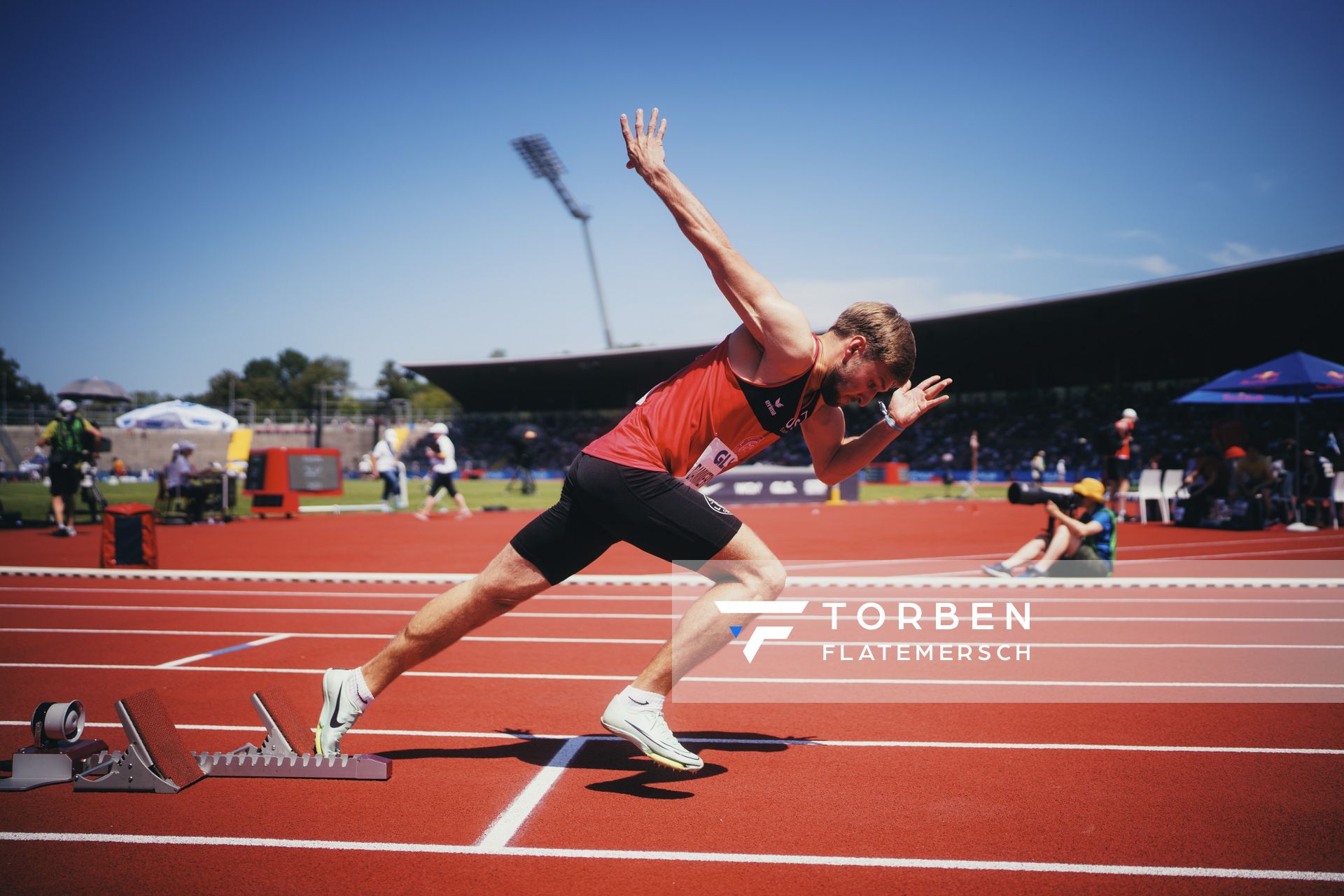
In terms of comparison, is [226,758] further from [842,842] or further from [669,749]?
[842,842]

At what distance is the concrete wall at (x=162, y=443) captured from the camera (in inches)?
2057

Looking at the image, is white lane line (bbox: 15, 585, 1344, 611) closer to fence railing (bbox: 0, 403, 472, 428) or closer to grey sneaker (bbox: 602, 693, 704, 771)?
grey sneaker (bbox: 602, 693, 704, 771)

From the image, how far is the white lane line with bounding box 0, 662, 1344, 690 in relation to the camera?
4.68m

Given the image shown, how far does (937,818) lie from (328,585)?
7.05 metres

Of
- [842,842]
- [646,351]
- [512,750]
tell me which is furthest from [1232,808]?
[646,351]

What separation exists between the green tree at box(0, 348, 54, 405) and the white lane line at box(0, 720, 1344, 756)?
112 metres

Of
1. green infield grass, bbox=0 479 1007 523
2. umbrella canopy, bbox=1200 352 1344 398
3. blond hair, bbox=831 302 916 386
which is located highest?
umbrella canopy, bbox=1200 352 1344 398

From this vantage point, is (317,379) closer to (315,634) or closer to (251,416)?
(251,416)

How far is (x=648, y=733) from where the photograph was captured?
2.95 meters

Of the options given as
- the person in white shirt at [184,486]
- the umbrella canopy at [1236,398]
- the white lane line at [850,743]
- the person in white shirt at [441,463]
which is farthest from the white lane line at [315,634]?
the umbrella canopy at [1236,398]

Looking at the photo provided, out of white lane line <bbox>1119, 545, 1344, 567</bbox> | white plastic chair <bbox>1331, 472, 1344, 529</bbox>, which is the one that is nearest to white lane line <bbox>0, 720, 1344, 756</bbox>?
white lane line <bbox>1119, 545, 1344, 567</bbox>

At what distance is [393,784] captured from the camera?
3252 millimetres

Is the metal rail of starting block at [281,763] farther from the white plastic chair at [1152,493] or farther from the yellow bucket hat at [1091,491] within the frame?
the white plastic chair at [1152,493]

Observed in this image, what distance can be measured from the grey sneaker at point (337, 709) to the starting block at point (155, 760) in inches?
2.2
